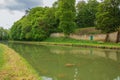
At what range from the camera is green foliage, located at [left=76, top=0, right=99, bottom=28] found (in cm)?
5634

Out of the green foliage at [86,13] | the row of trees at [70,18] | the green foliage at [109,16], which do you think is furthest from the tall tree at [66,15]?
the green foliage at [86,13]

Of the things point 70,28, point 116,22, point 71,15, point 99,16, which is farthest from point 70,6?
point 116,22

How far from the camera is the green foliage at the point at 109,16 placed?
1375 inches

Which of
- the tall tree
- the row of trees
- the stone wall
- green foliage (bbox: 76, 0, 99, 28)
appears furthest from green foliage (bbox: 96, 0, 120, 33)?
green foliage (bbox: 76, 0, 99, 28)

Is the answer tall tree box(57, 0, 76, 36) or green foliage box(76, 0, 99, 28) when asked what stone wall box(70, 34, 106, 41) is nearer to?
tall tree box(57, 0, 76, 36)

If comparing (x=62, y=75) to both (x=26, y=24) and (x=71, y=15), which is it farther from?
(x=26, y=24)

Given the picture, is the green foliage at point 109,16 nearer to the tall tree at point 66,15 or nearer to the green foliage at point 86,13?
the tall tree at point 66,15

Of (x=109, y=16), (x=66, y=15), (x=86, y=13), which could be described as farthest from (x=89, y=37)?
(x=86, y=13)

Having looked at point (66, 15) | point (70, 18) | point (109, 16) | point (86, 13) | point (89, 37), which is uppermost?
point (86, 13)

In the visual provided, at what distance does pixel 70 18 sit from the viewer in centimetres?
4444

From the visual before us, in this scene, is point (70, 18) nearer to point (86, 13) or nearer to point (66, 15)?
point (66, 15)

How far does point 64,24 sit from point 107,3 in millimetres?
11264

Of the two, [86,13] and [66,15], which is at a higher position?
[86,13]

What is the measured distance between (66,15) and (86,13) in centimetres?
1370
